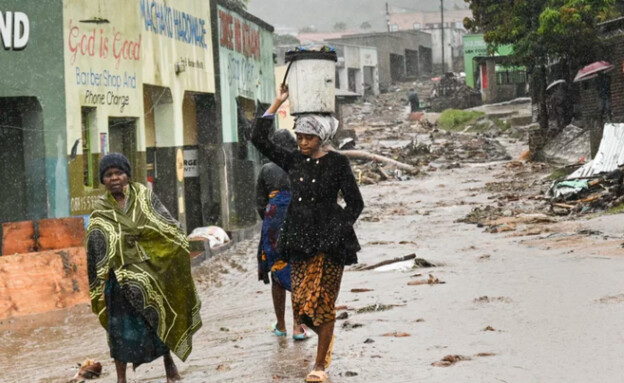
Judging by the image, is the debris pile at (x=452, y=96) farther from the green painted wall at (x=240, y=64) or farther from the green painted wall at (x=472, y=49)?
the green painted wall at (x=240, y=64)

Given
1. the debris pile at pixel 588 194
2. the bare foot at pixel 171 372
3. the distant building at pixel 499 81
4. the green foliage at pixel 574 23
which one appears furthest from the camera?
the distant building at pixel 499 81

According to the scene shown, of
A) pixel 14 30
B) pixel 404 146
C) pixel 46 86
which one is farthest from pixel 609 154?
pixel 404 146

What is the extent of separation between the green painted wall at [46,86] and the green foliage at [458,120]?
36520 mm

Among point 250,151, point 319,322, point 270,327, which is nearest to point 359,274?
point 270,327

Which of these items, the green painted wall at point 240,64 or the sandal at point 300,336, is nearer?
the sandal at point 300,336

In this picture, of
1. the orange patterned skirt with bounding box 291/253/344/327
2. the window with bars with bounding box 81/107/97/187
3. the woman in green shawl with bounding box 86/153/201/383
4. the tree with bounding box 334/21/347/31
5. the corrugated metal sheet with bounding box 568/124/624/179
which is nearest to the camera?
the orange patterned skirt with bounding box 291/253/344/327

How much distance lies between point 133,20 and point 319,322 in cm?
1137

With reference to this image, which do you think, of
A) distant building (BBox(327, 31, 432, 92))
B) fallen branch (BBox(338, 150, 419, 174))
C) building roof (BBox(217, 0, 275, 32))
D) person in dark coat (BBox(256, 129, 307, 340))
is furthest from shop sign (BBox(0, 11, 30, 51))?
distant building (BBox(327, 31, 432, 92))

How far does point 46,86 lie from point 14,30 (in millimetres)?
876

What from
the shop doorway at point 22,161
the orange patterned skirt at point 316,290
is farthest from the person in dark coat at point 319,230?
the shop doorway at point 22,161

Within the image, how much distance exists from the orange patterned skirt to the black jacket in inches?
2.4

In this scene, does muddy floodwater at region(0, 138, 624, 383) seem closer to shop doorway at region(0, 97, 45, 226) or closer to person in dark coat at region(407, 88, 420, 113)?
shop doorway at region(0, 97, 45, 226)

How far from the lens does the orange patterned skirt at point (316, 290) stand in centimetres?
662

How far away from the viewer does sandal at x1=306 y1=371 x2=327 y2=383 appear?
254 inches
